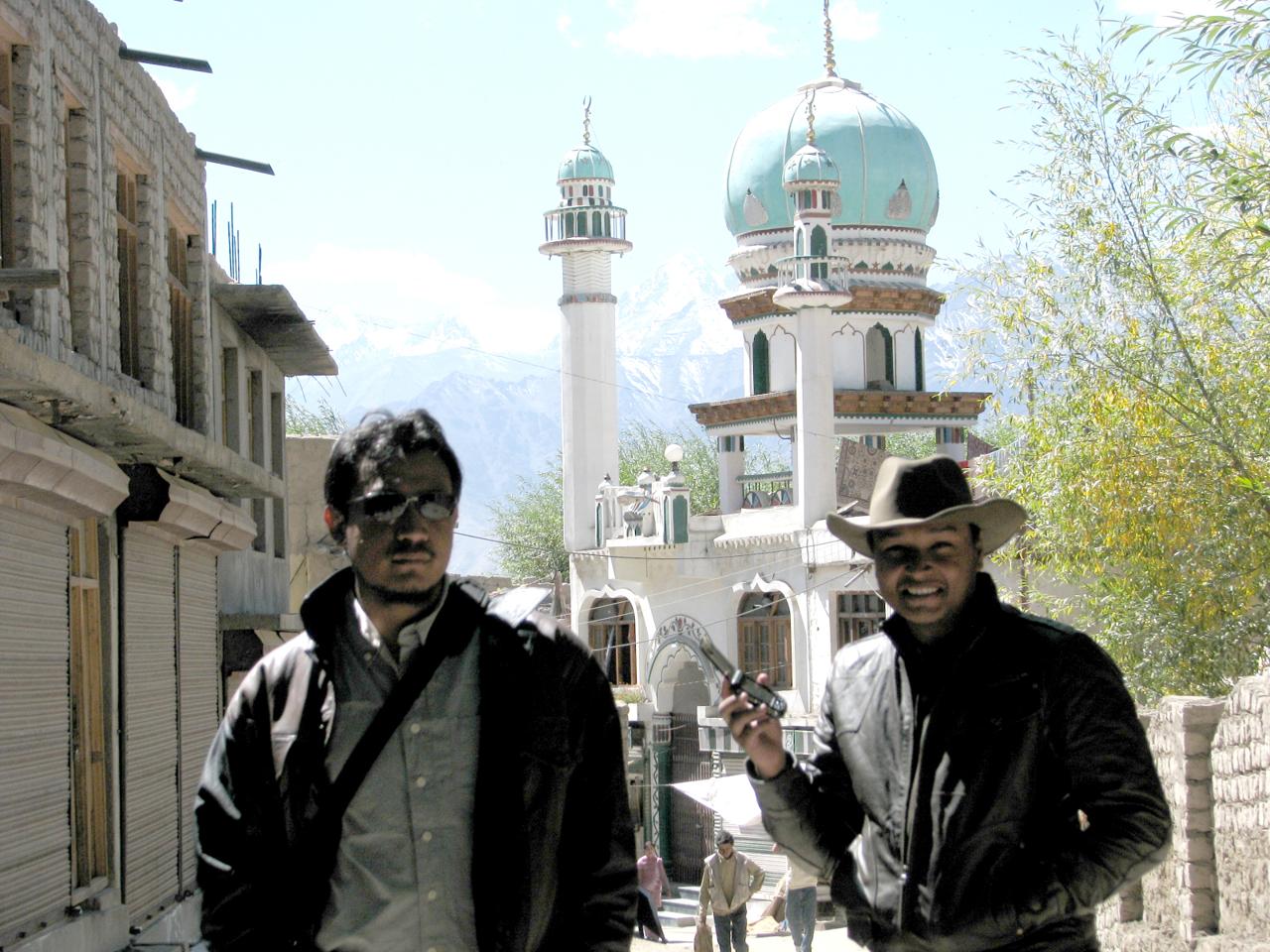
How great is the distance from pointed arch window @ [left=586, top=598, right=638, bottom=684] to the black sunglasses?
39009 millimetres

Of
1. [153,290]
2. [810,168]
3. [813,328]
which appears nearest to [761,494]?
[813,328]

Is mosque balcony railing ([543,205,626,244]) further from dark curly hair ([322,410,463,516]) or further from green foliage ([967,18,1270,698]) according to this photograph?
dark curly hair ([322,410,463,516])

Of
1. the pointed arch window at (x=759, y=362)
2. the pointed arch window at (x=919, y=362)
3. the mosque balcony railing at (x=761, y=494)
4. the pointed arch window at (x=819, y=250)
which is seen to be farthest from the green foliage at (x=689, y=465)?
the pointed arch window at (x=819, y=250)

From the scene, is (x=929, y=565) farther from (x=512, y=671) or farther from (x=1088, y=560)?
(x=1088, y=560)

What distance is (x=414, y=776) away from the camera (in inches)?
148

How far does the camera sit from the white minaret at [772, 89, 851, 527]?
3794 centimetres

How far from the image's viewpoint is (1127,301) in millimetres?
15672

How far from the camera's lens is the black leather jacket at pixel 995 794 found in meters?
4.19

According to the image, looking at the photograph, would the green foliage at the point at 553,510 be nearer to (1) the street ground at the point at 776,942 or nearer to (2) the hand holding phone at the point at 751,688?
(1) the street ground at the point at 776,942

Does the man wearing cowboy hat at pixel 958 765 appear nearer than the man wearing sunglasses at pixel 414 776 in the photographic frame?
No

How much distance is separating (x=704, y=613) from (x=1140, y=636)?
2428 centimetres

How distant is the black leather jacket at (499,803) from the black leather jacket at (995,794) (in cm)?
77

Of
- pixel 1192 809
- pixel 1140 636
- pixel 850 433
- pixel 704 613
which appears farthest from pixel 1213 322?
pixel 850 433

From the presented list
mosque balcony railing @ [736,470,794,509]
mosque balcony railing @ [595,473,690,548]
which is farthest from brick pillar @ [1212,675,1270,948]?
mosque balcony railing @ [736,470,794,509]
